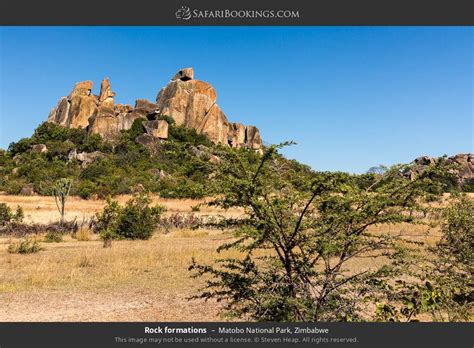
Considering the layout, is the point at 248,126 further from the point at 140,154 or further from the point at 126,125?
the point at 140,154

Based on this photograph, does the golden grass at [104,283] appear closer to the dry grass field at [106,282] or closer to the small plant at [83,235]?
the dry grass field at [106,282]

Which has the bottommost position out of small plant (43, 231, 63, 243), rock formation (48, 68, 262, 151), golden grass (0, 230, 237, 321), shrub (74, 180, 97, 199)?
golden grass (0, 230, 237, 321)

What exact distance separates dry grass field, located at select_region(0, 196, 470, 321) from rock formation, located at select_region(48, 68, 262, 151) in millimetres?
52715

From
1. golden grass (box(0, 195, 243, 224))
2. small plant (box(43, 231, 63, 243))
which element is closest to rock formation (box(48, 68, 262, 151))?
golden grass (box(0, 195, 243, 224))

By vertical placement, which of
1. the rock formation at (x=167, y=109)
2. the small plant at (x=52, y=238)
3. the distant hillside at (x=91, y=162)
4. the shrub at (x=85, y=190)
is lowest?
the small plant at (x=52, y=238)

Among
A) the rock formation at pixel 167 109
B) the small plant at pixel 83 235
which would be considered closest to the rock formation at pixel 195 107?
the rock formation at pixel 167 109

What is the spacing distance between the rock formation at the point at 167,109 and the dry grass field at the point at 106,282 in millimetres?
52715

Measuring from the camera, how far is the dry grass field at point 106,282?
8023 mm

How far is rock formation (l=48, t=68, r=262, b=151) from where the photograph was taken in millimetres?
71062

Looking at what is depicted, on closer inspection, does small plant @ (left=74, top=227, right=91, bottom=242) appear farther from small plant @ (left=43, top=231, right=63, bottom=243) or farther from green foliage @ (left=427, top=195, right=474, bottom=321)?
green foliage @ (left=427, top=195, right=474, bottom=321)

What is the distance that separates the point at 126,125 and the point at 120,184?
2716 cm

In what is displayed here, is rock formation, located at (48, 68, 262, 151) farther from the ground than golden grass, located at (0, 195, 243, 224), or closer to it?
farther from the ground

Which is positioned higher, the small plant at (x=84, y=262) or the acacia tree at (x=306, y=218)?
the acacia tree at (x=306, y=218)

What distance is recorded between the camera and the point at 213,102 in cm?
7619
